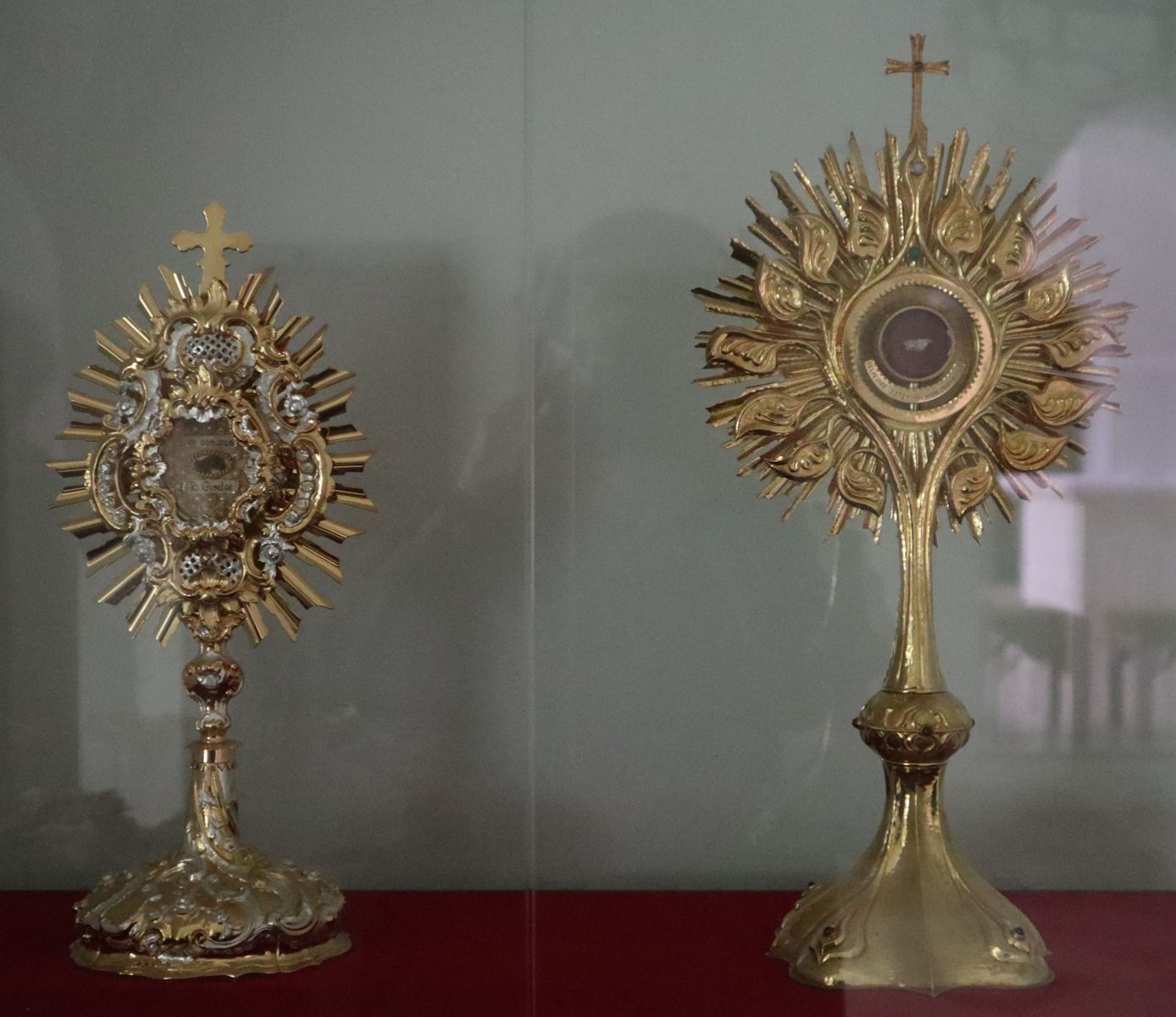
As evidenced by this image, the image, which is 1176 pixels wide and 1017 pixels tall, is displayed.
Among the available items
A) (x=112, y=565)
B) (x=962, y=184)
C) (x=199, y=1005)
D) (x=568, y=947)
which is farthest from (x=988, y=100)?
(x=199, y=1005)

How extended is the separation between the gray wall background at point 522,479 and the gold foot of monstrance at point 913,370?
10.7 inches

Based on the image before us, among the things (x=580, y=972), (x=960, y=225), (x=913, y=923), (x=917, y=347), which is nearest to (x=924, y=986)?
(x=913, y=923)

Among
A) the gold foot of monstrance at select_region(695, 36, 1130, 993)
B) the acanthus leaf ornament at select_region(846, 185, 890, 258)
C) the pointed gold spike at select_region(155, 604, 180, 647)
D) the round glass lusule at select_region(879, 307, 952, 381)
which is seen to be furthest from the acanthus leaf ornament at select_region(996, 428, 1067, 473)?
the pointed gold spike at select_region(155, 604, 180, 647)

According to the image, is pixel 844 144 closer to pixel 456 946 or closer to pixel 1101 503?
pixel 1101 503

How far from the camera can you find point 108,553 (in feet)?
4.92

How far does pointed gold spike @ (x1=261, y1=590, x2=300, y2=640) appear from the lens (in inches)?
58.7

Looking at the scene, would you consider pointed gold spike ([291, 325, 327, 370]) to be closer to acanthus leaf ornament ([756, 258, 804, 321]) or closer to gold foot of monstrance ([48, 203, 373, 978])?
gold foot of monstrance ([48, 203, 373, 978])

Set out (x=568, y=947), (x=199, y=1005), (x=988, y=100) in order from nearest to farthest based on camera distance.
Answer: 1. (x=199, y=1005)
2. (x=568, y=947)
3. (x=988, y=100)

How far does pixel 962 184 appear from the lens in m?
1.41

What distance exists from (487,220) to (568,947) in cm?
81

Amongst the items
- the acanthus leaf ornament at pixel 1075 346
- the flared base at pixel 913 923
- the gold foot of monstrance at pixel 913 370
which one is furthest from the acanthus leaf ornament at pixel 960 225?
the flared base at pixel 913 923

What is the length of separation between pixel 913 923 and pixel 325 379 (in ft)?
2.52

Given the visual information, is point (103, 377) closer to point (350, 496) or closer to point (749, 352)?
point (350, 496)

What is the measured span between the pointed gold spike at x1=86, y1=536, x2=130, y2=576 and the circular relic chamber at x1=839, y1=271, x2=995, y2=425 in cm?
73
